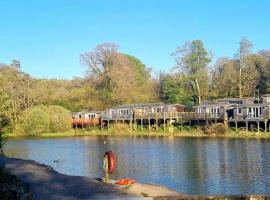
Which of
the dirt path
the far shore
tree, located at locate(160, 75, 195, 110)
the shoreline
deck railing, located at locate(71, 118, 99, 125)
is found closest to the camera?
the shoreline

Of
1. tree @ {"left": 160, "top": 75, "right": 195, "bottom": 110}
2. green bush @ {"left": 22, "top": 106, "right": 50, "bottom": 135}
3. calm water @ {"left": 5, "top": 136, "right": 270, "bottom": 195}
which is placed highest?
tree @ {"left": 160, "top": 75, "right": 195, "bottom": 110}

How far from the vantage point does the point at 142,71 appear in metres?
113

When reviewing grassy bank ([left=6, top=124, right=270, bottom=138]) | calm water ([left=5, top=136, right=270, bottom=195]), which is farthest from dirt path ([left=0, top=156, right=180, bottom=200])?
grassy bank ([left=6, top=124, right=270, bottom=138])

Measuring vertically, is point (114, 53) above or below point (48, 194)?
above

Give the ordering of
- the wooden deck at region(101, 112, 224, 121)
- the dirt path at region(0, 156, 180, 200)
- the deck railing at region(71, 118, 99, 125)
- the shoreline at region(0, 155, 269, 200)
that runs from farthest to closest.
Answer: the deck railing at region(71, 118, 99, 125) → the wooden deck at region(101, 112, 224, 121) → the dirt path at region(0, 156, 180, 200) → the shoreline at region(0, 155, 269, 200)

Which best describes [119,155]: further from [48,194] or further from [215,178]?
[48,194]

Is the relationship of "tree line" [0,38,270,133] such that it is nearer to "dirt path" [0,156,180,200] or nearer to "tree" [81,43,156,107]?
"tree" [81,43,156,107]

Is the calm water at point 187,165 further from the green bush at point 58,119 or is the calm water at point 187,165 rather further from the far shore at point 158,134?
the green bush at point 58,119

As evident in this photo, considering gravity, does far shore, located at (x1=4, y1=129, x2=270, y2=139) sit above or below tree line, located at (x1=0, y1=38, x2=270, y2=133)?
below

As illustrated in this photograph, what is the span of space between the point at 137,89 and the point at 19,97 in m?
23.7

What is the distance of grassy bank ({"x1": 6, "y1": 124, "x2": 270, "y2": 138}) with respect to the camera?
61812 millimetres

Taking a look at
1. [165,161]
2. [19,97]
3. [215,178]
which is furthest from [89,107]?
[215,178]

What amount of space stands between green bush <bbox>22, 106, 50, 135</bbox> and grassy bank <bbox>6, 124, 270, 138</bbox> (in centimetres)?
105

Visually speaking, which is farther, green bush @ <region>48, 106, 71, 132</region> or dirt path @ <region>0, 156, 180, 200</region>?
green bush @ <region>48, 106, 71, 132</region>
